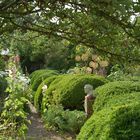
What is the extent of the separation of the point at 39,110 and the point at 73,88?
10.1 ft

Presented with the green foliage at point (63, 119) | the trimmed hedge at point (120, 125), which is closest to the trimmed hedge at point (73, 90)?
the green foliage at point (63, 119)

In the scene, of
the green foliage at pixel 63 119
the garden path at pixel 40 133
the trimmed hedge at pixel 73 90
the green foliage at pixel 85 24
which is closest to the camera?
the green foliage at pixel 85 24

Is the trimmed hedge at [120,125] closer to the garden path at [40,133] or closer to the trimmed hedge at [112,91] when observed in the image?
the trimmed hedge at [112,91]

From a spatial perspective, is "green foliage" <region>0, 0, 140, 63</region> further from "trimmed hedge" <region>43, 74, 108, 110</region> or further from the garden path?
"trimmed hedge" <region>43, 74, 108, 110</region>

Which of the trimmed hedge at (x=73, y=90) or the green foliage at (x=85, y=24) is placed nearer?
the green foliage at (x=85, y=24)

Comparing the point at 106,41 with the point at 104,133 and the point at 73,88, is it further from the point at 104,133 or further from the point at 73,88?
the point at 73,88

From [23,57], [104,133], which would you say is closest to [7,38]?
[104,133]

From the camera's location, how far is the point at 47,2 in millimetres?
2332

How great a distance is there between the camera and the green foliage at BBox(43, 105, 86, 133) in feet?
31.8

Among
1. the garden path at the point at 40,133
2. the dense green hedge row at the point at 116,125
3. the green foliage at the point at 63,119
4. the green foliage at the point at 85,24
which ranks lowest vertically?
the garden path at the point at 40,133

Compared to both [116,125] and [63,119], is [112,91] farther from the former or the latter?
[63,119]

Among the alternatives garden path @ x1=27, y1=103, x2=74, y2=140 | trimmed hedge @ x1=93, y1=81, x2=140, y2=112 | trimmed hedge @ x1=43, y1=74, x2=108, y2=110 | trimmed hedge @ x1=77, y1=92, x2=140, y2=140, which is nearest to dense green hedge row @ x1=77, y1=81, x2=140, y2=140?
trimmed hedge @ x1=77, y1=92, x2=140, y2=140

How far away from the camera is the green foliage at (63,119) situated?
382 inches

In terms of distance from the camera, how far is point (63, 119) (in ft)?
33.9
